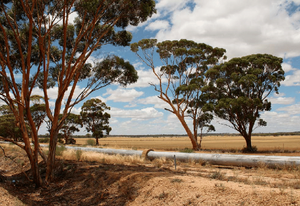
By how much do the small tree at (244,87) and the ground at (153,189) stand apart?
14995mm

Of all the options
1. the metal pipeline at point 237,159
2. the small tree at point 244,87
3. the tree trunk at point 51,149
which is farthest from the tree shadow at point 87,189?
the small tree at point 244,87

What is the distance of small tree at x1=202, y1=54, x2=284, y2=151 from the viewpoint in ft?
82.5

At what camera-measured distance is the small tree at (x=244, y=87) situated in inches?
990

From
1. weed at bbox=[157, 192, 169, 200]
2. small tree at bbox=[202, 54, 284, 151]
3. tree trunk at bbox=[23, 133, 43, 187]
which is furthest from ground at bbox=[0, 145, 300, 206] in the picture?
small tree at bbox=[202, 54, 284, 151]

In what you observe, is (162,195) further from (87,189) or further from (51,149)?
(51,149)

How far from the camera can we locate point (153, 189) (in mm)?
7551

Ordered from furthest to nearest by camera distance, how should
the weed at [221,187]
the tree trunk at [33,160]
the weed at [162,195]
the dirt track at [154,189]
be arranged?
the tree trunk at [33,160], the weed at [162,195], the weed at [221,187], the dirt track at [154,189]

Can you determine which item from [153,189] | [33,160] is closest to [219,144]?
[153,189]

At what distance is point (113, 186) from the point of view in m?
8.77

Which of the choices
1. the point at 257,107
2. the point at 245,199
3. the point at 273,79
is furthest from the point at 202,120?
the point at 245,199

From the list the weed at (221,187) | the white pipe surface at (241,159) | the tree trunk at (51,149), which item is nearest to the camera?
the weed at (221,187)

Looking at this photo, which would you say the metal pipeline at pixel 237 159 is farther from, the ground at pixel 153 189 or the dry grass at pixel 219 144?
the dry grass at pixel 219 144

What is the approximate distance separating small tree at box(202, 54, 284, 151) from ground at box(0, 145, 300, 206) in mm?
14995

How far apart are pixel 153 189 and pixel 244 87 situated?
2174cm
